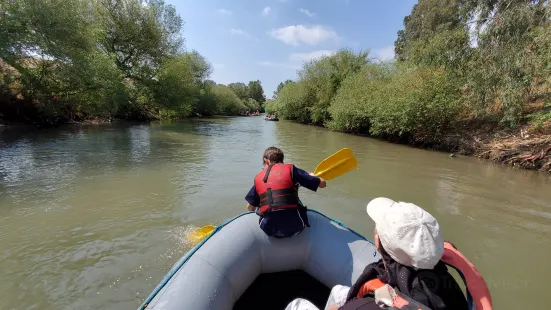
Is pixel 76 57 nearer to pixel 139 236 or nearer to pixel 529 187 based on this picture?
pixel 139 236

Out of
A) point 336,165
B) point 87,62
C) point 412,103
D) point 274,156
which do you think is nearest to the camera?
point 274,156

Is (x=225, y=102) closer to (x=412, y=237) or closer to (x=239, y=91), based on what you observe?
(x=239, y=91)

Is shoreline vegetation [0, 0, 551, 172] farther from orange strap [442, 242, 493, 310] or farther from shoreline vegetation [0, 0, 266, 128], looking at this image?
orange strap [442, 242, 493, 310]

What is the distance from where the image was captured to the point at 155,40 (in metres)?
20.7

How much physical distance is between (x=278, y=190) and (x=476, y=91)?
34.7 feet

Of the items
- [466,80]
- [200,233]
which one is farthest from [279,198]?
[466,80]

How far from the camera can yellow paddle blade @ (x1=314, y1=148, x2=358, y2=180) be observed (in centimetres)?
332

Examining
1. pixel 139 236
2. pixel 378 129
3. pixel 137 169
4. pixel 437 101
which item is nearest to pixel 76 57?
pixel 137 169

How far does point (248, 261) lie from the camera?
243 cm

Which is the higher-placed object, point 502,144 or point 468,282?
point 502,144

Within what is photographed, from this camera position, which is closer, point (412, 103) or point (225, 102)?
point (412, 103)

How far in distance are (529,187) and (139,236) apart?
8426 mm

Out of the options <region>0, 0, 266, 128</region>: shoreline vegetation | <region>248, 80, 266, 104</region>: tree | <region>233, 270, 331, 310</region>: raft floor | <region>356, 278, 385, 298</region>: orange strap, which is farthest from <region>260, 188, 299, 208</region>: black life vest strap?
<region>248, 80, 266, 104</region>: tree

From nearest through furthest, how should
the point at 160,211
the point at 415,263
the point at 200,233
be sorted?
the point at 415,263
the point at 200,233
the point at 160,211
